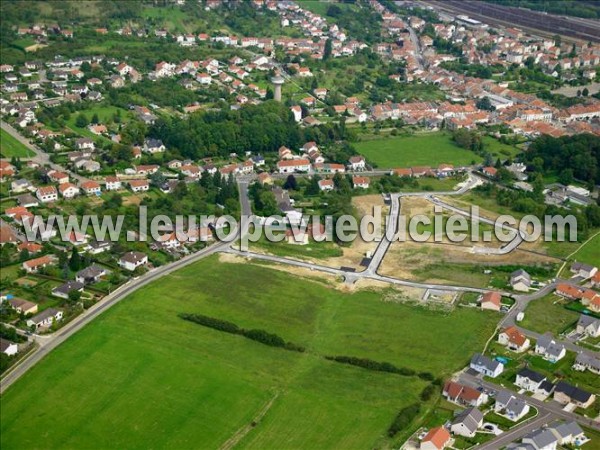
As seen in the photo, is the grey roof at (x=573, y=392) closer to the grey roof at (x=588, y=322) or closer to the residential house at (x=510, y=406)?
the residential house at (x=510, y=406)

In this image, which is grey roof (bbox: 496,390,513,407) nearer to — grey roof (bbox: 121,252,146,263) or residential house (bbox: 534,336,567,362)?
residential house (bbox: 534,336,567,362)

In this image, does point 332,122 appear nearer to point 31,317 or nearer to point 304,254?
point 304,254

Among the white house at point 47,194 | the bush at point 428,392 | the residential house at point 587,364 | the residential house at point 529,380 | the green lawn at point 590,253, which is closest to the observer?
the bush at point 428,392

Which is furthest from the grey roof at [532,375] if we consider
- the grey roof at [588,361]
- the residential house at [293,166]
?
the residential house at [293,166]

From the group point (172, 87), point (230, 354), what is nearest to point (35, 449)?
point (230, 354)

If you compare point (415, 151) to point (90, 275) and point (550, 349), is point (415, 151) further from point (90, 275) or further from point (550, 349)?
point (90, 275)

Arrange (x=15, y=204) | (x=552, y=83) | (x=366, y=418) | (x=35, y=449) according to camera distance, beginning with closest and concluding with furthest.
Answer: (x=35, y=449)
(x=366, y=418)
(x=15, y=204)
(x=552, y=83)
